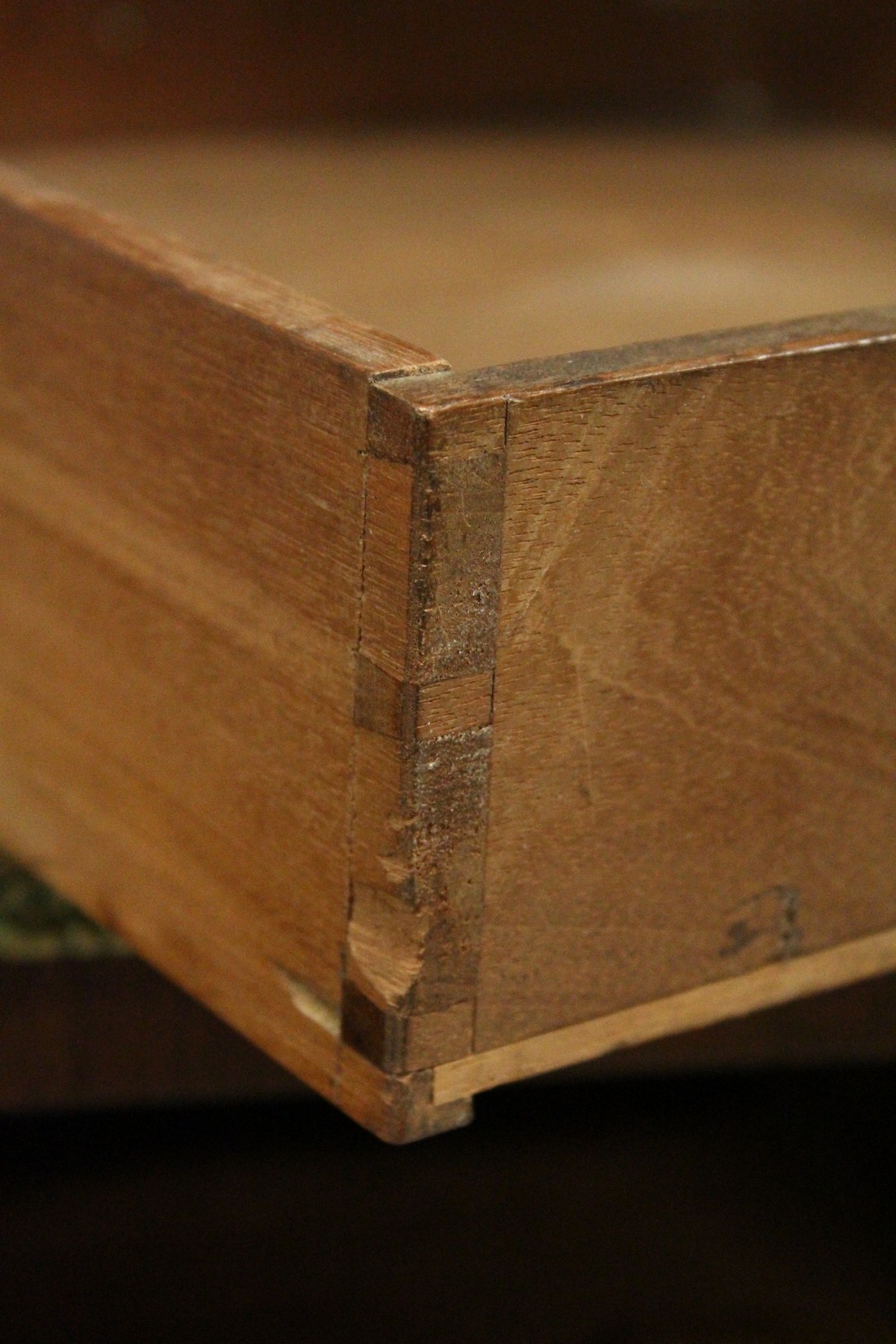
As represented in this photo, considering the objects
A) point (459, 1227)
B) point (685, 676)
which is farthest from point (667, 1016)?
point (459, 1227)

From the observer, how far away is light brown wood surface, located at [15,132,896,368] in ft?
3.03

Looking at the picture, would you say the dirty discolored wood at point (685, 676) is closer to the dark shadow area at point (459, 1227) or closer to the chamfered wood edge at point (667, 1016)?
the chamfered wood edge at point (667, 1016)

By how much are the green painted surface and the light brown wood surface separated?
0.42m

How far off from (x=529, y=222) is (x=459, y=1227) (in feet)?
2.09

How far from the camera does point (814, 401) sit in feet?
2.37

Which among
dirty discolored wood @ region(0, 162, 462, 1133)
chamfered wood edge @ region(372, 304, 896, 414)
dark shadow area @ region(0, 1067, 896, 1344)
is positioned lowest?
dark shadow area @ region(0, 1067, 896, 1344)

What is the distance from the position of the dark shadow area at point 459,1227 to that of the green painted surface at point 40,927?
7.3 inches

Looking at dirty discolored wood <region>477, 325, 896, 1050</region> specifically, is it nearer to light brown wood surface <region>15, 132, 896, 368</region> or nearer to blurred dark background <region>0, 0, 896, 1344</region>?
light brown wood surface <region>15, 132, 896, 368</region>

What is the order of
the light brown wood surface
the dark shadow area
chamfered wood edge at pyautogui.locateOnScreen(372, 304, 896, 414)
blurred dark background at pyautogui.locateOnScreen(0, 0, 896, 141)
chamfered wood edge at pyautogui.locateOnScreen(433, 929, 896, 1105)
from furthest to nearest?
1. blurred dark background at pyautogui.locateOnScreen(0, 0, 896, 141)
2. the dark shadow area
3. the light brown wood surface
4. chamfered wood edge at pyautogui.locateOnScreen(433, 929, 896, 1105)
5. chamfered wood edge at pyautogui.locateOnScreen(372, 304, 896, 414)

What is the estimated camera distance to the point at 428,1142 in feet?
4.35

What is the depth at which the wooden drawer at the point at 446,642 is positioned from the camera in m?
0.67

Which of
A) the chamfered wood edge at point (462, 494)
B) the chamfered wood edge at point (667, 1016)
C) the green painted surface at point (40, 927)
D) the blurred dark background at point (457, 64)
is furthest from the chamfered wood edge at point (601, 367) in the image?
the blurred dark background at point (457, 64)

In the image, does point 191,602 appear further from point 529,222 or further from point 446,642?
point 529,222

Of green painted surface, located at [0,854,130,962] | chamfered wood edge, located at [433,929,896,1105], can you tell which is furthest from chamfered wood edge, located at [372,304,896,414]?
green painted surface, located at [0,854,130,962]
